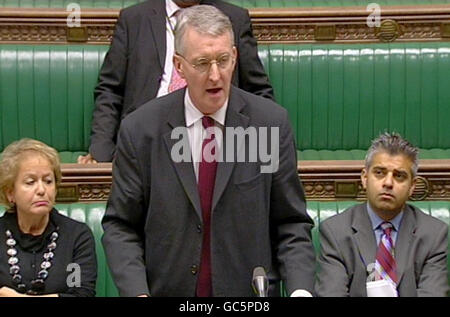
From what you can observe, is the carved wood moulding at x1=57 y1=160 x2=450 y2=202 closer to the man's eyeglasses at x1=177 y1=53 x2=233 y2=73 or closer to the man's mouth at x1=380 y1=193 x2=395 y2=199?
the man's mouth at x1=380 y1=193 x2=395 y2=199

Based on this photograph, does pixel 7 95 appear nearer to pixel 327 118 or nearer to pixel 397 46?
pixel 327 118

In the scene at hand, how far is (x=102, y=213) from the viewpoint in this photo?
3.88 ft

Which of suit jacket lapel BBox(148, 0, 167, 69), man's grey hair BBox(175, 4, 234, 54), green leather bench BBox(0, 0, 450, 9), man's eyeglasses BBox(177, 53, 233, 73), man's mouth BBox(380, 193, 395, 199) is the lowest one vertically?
man's mouth BBox(380, 193, 395, 199)

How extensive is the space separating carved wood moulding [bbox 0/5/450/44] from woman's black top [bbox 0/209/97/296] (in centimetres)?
62

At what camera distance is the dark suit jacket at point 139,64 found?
141 cm

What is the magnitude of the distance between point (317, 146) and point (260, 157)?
69cm

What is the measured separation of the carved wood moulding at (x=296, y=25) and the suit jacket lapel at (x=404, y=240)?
0.59 m

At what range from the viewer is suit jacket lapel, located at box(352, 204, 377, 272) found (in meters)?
1.03

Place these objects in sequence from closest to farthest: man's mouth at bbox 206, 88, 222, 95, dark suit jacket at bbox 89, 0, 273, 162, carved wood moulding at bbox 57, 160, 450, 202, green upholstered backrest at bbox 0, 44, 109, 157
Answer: man's mouth at bbox 206, 88, 222, 95, carved wood moulding at bbox 57, 160, 450, 202, dark suit jacket at bbox 89, 0, 273, 162, green upholstered backrest at bbox 0, 44, 109, 157

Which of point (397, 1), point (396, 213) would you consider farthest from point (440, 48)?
point (396, 213)

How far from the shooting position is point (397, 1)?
170 cm

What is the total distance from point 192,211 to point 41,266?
24cm

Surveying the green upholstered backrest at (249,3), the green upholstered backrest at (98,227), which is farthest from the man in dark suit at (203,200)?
the green upholstered backrest at (249,3)

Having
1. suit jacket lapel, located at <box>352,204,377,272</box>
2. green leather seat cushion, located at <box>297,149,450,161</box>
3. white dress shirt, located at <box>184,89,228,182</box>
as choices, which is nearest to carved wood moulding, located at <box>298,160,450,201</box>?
green leather seat cushion, located at <box>297,149,450,161</box>
